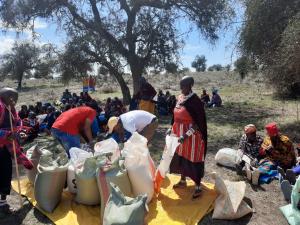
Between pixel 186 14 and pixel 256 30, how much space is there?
490 cm

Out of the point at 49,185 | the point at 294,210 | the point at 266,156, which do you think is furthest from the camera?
the point at 266,156

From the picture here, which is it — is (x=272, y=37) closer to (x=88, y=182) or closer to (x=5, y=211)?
(x=88, y=182)

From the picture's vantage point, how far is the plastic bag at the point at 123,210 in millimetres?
3809

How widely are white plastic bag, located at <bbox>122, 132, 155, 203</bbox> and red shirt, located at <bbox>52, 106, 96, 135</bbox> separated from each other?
1062mm

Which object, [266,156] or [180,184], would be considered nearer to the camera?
[180,184]

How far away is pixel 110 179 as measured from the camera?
178 inches

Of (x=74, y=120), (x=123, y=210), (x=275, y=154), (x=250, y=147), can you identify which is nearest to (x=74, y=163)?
(x=74, y=120)

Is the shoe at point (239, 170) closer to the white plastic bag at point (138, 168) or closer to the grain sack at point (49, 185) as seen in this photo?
the white plastic bag at point (138, 168)

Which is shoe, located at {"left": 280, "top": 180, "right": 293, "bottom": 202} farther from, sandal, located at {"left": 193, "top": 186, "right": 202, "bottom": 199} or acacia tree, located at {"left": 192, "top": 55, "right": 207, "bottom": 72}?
acacia tree, located at {"left": 192, "top": 55, "right": 207, "bottom": 72}

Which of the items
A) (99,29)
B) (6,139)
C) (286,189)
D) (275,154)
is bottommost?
(286,189)

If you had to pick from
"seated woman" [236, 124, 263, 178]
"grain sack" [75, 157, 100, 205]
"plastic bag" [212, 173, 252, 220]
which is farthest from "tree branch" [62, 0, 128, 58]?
"plastic bag" [212, 173, 252, 220]

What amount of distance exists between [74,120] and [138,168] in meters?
1.37

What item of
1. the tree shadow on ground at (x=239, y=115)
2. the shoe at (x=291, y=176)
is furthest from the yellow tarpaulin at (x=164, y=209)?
the tree shadow on ground at (x=239, y=115)

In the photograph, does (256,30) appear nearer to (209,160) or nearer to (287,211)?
(209,160)
